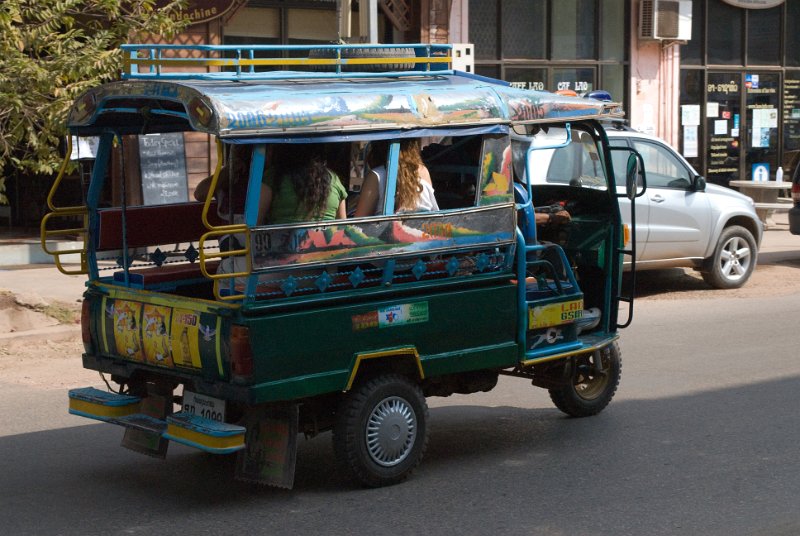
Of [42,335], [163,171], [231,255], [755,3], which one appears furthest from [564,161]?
[755,3]

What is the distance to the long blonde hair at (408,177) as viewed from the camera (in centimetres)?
639

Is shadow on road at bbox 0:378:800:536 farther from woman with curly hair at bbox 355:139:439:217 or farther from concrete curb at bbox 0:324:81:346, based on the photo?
concrete curb at bbox 0:324:81:346

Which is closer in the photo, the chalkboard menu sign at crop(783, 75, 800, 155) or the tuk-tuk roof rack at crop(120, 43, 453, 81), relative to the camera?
the tuk-tuk roof rack at crop(120, 43, 453, 81)

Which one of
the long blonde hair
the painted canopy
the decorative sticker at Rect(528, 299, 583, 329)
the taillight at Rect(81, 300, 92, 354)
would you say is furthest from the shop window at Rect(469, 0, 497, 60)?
the taillight at Rect(81, 300, 92, 354)

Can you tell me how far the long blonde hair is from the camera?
639 centimetres

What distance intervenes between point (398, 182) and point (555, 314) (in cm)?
142

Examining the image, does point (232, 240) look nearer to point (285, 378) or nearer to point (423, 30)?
point (285, 378)

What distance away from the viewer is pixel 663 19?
67.8ft

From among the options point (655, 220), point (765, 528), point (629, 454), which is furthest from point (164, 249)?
point (655, 220)

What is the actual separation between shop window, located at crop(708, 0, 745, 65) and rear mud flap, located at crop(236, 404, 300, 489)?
17801mm

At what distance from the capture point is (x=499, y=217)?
6.71 meters

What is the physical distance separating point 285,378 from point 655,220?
812cm

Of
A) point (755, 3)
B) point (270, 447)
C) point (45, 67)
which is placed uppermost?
point (755, 3)

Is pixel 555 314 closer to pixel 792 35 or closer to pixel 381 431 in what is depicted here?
pixel 381 431
